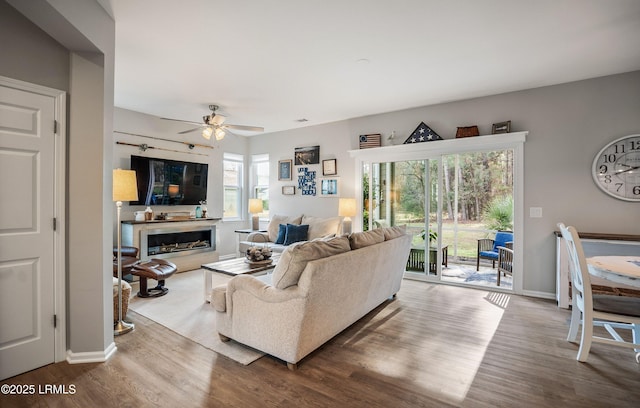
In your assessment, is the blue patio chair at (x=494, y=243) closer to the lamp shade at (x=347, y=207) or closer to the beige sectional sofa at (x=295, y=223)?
the lamp shade at (x=347, y=207)

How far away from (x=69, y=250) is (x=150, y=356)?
1.06 m

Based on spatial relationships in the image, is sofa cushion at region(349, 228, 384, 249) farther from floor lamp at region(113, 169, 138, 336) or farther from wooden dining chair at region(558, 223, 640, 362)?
floor lamp at region(113, 169, 138, 336)

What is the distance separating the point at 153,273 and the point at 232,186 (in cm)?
355

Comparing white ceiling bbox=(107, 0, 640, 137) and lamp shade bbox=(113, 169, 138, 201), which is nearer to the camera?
white ceiling bbox=(107, 0, 640, 137)

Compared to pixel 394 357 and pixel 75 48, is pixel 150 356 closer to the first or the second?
pixel 394 357

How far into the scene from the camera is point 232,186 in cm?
709

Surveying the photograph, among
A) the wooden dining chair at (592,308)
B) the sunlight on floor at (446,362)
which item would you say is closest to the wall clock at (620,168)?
the wooden dining chair at (592,308)

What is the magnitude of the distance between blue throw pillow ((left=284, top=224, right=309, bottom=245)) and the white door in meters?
3.53

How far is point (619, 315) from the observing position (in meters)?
2.29

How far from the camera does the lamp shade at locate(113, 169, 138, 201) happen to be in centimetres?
281

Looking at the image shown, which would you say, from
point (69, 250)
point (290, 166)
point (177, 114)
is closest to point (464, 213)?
point (290, 166)

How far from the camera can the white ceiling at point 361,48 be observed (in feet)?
8.13

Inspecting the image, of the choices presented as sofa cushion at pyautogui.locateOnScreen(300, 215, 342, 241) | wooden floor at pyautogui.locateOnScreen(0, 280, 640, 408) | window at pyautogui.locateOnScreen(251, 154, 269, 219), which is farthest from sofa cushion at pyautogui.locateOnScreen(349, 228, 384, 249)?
window at pyautogui.locateOnScreen(251, 154, 269, 219)

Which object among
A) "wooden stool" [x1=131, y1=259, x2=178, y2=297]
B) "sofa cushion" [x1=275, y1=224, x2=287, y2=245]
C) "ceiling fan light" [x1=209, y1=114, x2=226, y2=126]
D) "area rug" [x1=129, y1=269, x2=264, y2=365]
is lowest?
"area rug" [x1=129, y1=269, x2=264, y2=365]
